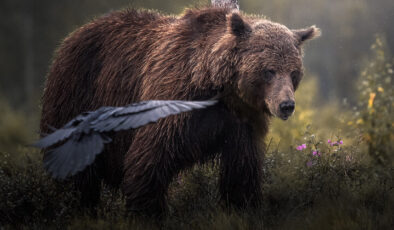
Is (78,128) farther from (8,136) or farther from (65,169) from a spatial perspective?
(8,136)

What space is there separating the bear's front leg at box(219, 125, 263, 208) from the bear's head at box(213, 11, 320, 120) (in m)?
0.34

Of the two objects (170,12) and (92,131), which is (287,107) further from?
(170,12)

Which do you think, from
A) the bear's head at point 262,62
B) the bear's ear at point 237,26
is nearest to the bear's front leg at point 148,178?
the bear's head at point 262,62

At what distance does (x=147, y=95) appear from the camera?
14.7 feet

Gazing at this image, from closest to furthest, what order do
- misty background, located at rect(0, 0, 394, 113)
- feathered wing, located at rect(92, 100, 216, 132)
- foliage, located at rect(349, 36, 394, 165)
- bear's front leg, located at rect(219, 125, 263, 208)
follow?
1. feathered wing, located at rect(92, 100, 216, 132)
2. bear's front leg, located at rect(219, 125, 263, 208)
3. foliage, located at rect(349, 36, 394, 165)
4. misty background, located at rect(0, 0, 394, 113)

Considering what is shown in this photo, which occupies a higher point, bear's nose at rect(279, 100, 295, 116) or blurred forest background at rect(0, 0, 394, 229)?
bear's nose at rect(279, 100, 295, 116)

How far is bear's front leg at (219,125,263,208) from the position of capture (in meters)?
4.39

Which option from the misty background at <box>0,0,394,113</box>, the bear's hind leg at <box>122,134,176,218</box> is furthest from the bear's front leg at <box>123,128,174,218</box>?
the misty background at <box>0,0,394,113</box>

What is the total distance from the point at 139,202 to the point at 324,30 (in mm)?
22649

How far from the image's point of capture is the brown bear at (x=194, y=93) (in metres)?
4.15

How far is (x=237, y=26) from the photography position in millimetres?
4230

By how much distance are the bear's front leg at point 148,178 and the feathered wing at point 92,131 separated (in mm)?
777

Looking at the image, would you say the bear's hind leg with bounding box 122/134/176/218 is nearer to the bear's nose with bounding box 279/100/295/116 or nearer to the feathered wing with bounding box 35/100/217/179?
the feathered wing with bounding box 35/100/217/179

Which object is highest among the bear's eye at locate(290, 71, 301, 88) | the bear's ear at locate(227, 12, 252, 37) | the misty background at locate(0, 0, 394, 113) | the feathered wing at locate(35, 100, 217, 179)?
the bear's ear at locate(227, 12, 252, 37)
